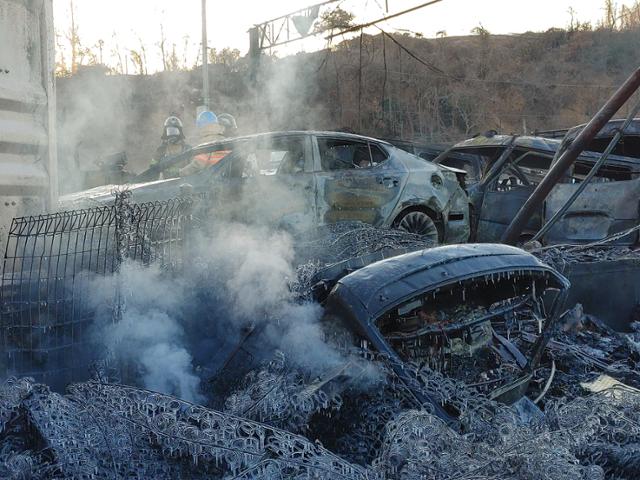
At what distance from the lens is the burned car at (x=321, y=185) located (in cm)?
622

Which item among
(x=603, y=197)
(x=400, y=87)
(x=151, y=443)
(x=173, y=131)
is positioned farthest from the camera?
(x=400, y=87)

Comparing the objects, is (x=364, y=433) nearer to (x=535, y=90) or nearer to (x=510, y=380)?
(x=510, y=380)

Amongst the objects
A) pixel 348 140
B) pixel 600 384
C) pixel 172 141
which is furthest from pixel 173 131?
pixel 600 384

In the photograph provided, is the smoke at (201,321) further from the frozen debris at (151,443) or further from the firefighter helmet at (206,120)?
the firefighter helmet at (206,120)

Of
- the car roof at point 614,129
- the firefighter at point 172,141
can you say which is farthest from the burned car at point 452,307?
the firefighter at point 172,141

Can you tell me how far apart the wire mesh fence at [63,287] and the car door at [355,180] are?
2744 mm

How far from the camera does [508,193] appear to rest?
8.15 meters

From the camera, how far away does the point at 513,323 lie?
4.15 metres

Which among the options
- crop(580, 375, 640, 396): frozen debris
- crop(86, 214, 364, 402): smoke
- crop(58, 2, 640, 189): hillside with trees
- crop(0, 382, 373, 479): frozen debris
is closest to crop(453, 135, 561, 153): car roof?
crop(580, 375, 640, 396): frozen debris

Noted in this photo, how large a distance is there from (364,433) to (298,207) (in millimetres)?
3870

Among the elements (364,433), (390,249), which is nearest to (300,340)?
(364,433)

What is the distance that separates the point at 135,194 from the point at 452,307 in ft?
12.2

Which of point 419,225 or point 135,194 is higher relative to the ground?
point 135,194

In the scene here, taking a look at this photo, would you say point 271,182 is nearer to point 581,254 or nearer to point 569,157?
point 581,254
